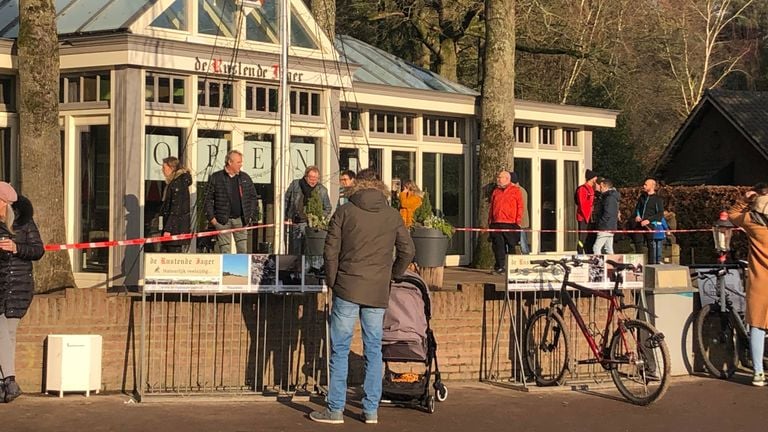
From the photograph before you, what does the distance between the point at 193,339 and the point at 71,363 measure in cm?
108

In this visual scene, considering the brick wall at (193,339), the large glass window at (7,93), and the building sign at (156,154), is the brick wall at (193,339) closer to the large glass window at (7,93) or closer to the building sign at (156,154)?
the building sign at (156,154)

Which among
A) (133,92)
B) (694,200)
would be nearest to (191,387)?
(133,92)

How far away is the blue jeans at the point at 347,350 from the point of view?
28.5ft

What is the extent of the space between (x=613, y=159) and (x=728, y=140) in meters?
3.60

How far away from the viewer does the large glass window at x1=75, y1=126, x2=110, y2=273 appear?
46.3 ft

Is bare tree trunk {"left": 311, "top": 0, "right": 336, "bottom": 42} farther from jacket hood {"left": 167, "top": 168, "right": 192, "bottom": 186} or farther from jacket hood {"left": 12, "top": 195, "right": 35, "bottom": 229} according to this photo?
jacket hood {"left": 12, "top": 195, "right": 35, "bottom": 229}

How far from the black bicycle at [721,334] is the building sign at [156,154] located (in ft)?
22.2

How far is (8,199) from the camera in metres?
9.16

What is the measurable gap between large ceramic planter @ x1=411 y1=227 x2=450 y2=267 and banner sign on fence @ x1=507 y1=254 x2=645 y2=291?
2.56 m

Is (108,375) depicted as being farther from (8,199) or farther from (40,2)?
(40,2)

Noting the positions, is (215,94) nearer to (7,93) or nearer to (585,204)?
(7,93)

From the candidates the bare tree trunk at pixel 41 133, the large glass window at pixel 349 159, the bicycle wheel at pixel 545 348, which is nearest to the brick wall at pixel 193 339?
the bicycle wheel at pixel 545 348

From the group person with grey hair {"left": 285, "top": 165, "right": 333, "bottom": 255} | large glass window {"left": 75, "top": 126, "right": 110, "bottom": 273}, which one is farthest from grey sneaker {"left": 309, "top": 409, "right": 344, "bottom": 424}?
large glass window {"left": 75, "top": 126, "right": 110, "bottom": 273}

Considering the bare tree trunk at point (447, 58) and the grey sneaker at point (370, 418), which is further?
the bare tree trunk at point (447, 58)
